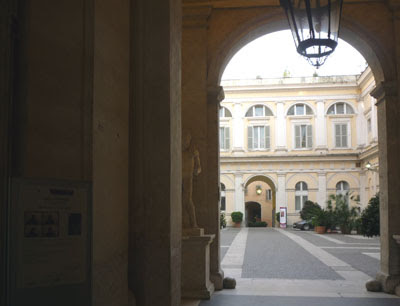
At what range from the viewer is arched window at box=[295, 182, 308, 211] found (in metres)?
39.3

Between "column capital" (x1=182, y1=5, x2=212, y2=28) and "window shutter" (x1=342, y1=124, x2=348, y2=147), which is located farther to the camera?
"window shutter" (x1=342, y1=124, x2=348, y2=147)

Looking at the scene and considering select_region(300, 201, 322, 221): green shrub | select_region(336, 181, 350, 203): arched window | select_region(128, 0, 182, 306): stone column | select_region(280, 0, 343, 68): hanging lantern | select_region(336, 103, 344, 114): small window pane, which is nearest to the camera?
select_region(128, 0, 182, 306): stone column

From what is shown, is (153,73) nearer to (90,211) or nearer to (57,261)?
(90,211)

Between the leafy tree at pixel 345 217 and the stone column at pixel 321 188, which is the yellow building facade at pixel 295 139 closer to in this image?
the stone column at pixel 321 188

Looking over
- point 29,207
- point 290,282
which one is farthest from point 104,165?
point 290,282

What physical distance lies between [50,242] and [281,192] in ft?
124

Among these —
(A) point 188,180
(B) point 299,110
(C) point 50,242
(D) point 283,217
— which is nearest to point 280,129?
(B) point 299,110

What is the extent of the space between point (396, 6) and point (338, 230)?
24.5 meters

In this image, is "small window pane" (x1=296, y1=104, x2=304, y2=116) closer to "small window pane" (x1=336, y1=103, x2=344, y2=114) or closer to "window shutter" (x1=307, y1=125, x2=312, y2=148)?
"window shutter" (x1=307, y1=125, x2=312, y2=148)

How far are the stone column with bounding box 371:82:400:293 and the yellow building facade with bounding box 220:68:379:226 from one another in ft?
95.8

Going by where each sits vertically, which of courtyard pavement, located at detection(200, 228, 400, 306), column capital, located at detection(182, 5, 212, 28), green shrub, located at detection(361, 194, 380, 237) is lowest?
courtyard pavement, located at detection(200, 228, 400, 306)

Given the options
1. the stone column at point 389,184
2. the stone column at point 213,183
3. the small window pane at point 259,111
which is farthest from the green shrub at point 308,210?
the stone column at point 213,183

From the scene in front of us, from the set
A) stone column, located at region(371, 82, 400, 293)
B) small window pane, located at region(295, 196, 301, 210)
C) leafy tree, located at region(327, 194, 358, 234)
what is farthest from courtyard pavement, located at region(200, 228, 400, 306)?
small window pane, located at region(295, 196, 301, 210)

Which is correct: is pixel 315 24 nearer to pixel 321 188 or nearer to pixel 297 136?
pixel 321 188
